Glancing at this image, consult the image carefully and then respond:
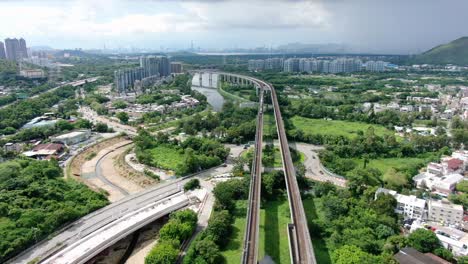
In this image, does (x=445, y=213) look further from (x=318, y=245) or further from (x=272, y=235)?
(x=272, y=235)

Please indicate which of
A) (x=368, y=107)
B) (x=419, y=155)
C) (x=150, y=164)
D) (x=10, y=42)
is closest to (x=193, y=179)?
(x=150, y=164)

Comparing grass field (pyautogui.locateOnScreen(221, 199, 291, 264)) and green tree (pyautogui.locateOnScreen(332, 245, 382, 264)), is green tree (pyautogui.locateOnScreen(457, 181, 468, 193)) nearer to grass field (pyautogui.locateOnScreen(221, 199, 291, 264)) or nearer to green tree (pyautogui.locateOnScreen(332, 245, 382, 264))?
green tree (pyautogui.locateOnScreen(332, 245, 382, 264))

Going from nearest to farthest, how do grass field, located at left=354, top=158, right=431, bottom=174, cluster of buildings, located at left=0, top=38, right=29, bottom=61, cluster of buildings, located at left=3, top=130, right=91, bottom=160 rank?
grass field, located at left=354, top=158, right=431, bottom=174
cluster of buildings, located at left=3, top=130, right=91, bottom=160
cluster of buildings, located at left=0, top=38, right=29, bottom=61

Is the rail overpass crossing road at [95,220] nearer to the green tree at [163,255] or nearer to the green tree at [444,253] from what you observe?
the green tree at [163,255]

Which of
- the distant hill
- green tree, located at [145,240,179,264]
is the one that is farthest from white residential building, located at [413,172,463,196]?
the distant hill

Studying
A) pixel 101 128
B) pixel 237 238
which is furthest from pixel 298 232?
pixel 101 128

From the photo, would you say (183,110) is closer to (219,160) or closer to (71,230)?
(219,160)

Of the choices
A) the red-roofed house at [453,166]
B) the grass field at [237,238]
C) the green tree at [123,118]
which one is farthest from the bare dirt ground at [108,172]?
the red-roofed house at [453,166]
